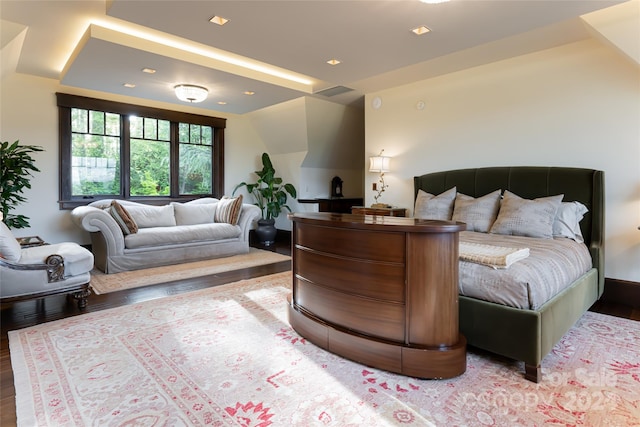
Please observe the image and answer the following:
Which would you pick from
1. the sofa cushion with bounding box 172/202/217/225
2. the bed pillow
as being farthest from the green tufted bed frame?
the sofa cushion with bounding box 172/202/217/225

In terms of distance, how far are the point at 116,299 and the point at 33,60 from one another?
3.37 metres

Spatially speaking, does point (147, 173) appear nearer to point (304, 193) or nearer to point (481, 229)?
point (304, 193)

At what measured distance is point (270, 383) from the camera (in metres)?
1.96

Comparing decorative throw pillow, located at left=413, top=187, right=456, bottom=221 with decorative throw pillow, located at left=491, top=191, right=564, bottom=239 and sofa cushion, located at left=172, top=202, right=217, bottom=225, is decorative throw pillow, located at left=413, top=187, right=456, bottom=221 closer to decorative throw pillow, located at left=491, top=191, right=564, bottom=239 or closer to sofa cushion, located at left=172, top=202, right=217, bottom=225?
decorative throw pillow, located at left=491, top=191, right=564, bottom=239

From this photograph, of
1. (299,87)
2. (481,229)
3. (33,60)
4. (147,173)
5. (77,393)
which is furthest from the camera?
(147,173)

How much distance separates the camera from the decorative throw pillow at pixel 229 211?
577 cm

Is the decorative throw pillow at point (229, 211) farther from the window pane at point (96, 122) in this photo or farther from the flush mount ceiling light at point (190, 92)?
the window pane at point (96, 122)

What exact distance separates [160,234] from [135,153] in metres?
2.04

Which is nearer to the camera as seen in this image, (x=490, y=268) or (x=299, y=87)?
(x=490, y=268)

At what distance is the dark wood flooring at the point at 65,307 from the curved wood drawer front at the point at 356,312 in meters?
1.71

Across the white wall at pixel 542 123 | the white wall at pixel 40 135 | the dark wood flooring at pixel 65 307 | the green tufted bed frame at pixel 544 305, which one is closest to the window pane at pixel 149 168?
the white wall at pixel 40 135

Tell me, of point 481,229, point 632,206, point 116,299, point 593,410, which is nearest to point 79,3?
point 116,299

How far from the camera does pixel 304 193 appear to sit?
7348mm

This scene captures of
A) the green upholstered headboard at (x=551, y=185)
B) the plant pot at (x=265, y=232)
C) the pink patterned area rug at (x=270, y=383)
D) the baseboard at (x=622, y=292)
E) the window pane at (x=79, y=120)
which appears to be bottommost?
the pink patterned area rug at (x=270, y=383)
